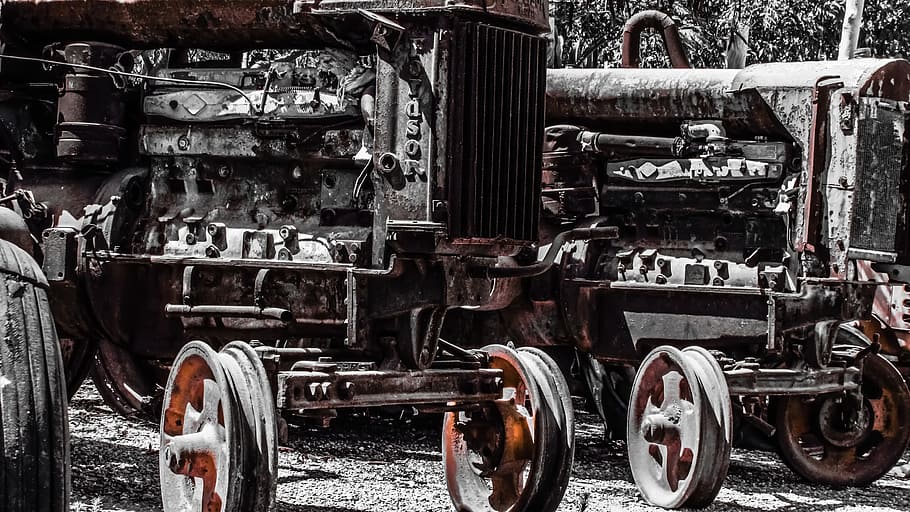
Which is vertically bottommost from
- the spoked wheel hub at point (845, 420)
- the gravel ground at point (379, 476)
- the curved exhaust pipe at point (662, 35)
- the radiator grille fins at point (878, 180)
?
the gravel ground at point (379, 476)

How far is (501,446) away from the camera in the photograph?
6.84 metres

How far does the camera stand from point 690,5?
57.1ft

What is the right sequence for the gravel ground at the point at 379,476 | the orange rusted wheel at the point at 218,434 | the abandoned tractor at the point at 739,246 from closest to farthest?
the orange rusted wheel at the point at 218,434 → the gravel ground at the point at 379,476 → the abandoned tractor at the point at 739,246

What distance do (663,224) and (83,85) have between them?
403 cm

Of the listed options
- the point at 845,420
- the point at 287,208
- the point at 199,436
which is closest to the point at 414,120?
the point at 287,208

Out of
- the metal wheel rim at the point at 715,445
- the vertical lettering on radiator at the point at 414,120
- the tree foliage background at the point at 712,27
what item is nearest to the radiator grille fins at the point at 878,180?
the metal wheel rim at the point at 715,445

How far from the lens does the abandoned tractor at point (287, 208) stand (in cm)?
616

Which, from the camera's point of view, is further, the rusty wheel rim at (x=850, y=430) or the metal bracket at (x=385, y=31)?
the rusty wheel rim at (x=850, y=430)

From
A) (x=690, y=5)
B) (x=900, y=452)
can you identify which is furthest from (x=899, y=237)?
(x=690, y=5)

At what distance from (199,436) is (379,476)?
2.58 meters

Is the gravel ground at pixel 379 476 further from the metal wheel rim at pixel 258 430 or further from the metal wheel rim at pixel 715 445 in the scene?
the metal wheel rim at pixel 258 430

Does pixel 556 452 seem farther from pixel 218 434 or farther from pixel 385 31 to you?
pixel 385 31

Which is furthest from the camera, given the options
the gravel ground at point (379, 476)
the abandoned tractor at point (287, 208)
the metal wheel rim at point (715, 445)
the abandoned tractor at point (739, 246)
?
the abandoned tractor at point (739, 246)

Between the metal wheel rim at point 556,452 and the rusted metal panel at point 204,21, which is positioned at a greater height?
the rusted metal panel at point 204,21
